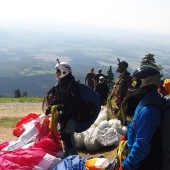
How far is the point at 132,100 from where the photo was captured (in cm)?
458

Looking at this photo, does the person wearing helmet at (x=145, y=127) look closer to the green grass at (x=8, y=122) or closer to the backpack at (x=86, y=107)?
the backpack at (x=86, y=107)

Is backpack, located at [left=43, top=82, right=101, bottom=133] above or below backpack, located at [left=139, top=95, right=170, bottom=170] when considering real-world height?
below

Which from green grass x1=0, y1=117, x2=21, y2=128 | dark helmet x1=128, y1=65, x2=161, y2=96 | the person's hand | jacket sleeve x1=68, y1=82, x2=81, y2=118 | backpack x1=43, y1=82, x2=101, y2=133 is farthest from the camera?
green grass x1=0, y1=117, x2=21, y2=128

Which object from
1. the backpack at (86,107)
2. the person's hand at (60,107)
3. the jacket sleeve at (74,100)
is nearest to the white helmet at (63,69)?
the jacket sleeve at (74,100)

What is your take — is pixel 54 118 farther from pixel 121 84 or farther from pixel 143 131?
pixel 143 131

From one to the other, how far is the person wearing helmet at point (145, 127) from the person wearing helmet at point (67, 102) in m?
3.22

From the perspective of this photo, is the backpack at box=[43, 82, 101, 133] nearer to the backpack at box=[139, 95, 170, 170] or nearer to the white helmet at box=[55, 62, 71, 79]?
the white helmet at box=[55, 62, 71, 79]

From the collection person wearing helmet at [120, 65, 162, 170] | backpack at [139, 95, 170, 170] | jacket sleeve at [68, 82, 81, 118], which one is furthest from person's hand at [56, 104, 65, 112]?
backpack at [139, 95, 170, 170]

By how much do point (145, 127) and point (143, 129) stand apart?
0.03 m

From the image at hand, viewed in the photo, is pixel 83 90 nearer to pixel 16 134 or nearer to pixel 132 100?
pixel 132 100

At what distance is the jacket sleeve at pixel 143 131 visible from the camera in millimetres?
3637

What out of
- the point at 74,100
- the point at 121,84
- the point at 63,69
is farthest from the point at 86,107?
the point at 121,84

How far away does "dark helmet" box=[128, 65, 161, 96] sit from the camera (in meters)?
3.86

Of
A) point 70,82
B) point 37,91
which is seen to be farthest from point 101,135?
point 37,91
